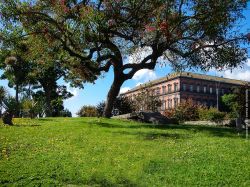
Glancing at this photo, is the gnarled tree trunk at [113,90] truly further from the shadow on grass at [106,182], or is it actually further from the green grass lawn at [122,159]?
the shadow on grass at [106,182]

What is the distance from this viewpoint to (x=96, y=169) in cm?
1377

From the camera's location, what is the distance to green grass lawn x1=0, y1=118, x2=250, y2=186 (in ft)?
41.6

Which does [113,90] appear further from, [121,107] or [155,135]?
[121,107]

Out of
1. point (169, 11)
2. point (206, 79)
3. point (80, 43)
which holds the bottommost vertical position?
point (80, 43)

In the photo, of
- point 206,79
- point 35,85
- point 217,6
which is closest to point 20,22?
point 217,6

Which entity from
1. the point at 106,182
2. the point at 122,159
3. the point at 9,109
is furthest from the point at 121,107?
the point at 106,182

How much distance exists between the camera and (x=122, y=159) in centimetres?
1486

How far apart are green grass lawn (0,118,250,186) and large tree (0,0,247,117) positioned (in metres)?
7.36

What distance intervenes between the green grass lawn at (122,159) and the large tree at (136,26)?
736 cm

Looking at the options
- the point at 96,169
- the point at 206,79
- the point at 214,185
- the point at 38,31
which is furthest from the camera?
the point at 206,79

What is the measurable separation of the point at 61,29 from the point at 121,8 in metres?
3.69

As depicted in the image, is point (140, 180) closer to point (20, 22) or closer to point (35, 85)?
point (20, 22)

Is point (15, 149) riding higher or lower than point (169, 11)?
lower

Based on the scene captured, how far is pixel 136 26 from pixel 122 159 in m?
13.0
